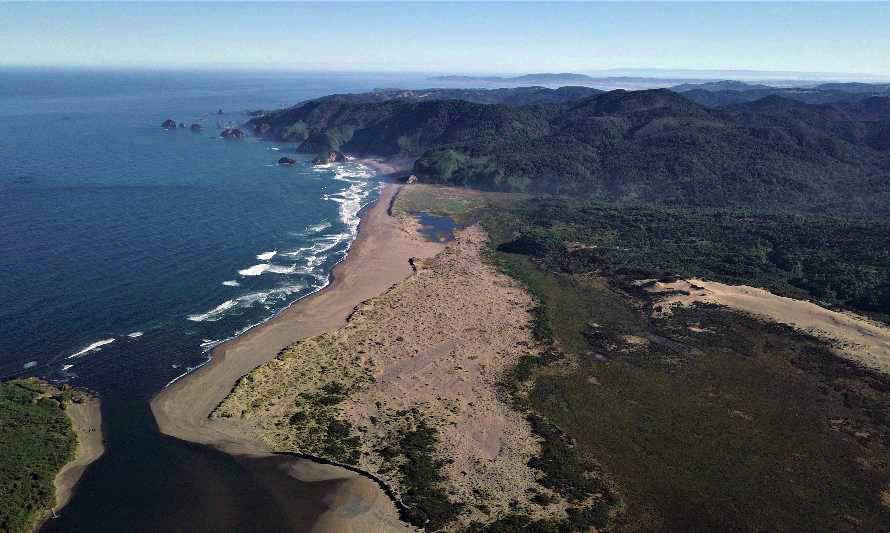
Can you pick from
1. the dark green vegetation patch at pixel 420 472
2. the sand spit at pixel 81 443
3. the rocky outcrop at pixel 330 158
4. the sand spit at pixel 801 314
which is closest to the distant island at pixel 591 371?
the dark green vegetation patch at pixel 420 472

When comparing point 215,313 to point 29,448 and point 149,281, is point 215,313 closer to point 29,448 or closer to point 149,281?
point 149,281

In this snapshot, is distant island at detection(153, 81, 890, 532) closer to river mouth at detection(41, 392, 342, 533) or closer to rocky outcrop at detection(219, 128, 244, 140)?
river mouth at detection(41, 392, 342, 533)

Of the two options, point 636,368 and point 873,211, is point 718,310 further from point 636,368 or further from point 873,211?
point 873,211

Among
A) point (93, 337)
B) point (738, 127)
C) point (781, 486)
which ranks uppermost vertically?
point (738, 127)

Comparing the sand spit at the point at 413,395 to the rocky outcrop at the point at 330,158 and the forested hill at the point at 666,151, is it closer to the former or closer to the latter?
the forested hill at the point at 666,151

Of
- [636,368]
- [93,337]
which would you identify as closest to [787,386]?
[636,368]

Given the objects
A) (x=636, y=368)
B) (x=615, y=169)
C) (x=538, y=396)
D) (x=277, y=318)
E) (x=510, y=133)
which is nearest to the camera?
(x=538, y=396)
